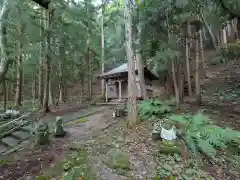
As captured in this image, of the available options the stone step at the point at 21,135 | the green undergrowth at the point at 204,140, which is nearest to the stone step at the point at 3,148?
the stone step at the point at 21,135

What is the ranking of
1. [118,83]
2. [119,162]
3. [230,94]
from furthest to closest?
[118,83]
[230,94]
[119,162]

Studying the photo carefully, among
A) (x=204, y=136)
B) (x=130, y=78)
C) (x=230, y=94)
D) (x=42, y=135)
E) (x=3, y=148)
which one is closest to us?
(x=204, y=136)

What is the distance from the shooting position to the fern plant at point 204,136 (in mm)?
5672

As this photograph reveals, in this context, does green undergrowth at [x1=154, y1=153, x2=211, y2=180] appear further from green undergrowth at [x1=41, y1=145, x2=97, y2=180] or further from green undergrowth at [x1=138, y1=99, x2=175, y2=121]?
green undergrowth at [x1=138, y1=99, x2=175, y2=121]

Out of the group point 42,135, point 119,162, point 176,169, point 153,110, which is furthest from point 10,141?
point 176,169

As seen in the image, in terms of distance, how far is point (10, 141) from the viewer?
7746 mm

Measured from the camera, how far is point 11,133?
8.38 m

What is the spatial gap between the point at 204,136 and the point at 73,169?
3960 mm

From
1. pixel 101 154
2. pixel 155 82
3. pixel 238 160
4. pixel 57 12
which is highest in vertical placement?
pixel 57 12

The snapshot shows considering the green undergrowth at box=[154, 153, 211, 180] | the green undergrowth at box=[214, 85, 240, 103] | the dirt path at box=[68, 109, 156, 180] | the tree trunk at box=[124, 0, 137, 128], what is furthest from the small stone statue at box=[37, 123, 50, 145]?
the green undergrowth at box=[214, 85, 240, 103]

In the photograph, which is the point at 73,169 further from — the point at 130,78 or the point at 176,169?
the point at 130,78

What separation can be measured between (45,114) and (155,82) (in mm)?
11671

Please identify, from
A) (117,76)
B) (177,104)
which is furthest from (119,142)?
(117,76)

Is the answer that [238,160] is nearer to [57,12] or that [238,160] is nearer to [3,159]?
[3,159]
